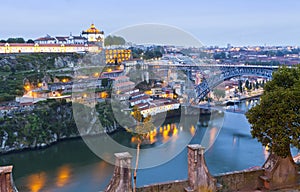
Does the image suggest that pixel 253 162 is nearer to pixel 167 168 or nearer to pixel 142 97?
pixel 167 168

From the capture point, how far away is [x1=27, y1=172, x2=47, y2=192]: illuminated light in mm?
8117

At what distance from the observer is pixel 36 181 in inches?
344

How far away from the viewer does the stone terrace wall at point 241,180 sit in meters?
3.88

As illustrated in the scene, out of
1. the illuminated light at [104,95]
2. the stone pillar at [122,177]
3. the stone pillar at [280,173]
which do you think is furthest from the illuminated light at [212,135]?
the stone pillar at [122,177]

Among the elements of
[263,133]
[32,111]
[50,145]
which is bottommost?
[50,145]

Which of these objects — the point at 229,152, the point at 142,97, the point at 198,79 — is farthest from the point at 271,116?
the point at 198,79

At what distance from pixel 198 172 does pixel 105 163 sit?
22.3 ft

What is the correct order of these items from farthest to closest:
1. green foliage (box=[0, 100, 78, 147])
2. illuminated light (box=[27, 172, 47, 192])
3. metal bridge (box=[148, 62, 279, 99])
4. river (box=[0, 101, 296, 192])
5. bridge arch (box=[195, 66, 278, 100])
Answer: metal bridge (box=[148, 62, 279, 99]), bridge arch (box=[195, 66, 278, 100]), green foliage (box=[0, 100, 78, 147]), river (box=[0, 101, 296, 192]), illuminated light (box=[27, 172, 47, 192])

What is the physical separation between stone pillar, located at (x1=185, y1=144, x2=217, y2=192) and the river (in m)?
4.42

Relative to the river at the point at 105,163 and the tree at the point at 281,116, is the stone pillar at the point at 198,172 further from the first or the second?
the river at the point at 105,163

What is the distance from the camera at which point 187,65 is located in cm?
1519

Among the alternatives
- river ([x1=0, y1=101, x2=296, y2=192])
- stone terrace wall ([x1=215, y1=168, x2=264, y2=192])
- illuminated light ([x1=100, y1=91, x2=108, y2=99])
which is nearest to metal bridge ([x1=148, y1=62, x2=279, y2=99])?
river ([x1=0, y1=101, x2=296, y2=192])

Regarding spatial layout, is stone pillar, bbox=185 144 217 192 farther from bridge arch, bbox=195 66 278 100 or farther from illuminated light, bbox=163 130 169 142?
bridge arch, bbox=195 66 278 100

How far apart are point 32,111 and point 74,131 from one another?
6.12 feet
